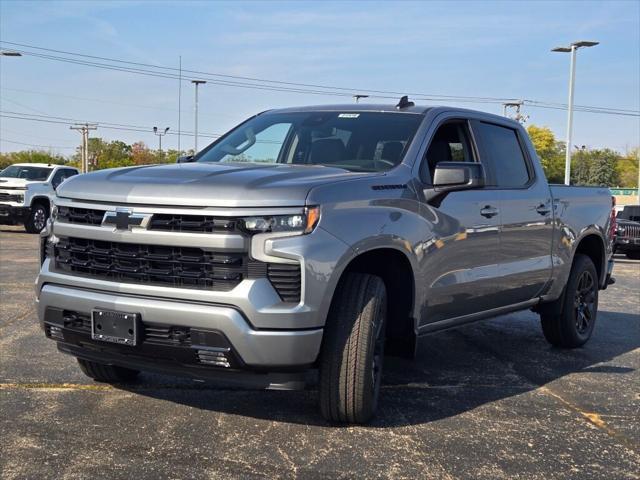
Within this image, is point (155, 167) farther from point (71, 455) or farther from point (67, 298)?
point (71, 455)

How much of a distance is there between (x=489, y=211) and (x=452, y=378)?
123 centimetres

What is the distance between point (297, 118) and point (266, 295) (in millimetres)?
2285

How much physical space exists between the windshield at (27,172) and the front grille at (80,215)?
56.8ft

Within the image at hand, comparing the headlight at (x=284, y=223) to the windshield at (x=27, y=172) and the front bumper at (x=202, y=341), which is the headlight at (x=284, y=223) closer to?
the front bumper at (x=202, y=341)

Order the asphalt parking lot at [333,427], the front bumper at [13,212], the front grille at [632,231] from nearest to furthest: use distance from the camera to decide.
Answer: the asphalt parking lot at [333,427]
the front grille at [632,231]
the front bumper at [13,212]

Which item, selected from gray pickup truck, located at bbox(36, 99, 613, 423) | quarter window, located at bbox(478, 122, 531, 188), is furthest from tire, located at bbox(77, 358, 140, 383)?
quarter window, located at bbox(478, 122, 531, 188)

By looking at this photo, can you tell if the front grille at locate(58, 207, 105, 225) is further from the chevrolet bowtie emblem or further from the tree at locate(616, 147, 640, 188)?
the tree at locate(616, 147, 640, 188)

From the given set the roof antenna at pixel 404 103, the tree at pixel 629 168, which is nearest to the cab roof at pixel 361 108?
the roof antenna at pixel 404 103

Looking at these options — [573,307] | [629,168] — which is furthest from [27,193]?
[629,168]

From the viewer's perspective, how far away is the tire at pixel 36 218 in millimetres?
19909

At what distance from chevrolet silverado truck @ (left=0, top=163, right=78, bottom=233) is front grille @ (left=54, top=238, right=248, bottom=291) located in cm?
1650

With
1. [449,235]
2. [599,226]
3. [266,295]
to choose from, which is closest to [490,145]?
[449,235]

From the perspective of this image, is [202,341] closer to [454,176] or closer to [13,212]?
[454,176]

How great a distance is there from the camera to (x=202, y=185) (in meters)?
3.71
